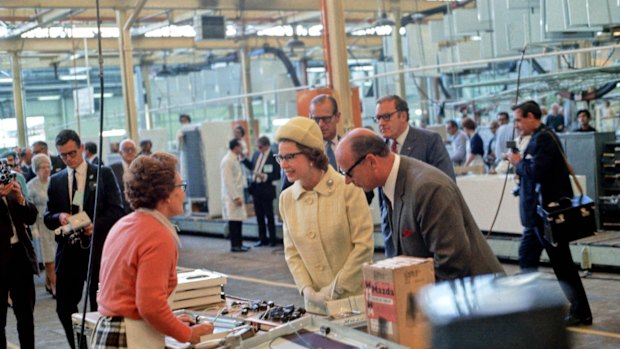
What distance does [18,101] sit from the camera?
42.9 ft

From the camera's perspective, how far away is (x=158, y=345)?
3.39m

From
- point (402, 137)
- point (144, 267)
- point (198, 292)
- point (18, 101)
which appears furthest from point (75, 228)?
point (18, 101)

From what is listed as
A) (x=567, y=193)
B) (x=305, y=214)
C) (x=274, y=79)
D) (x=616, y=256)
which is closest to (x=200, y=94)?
(x=274, y=79)

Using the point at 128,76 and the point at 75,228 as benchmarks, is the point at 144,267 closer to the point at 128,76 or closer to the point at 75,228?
the point at 75,228

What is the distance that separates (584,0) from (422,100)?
9474 mm

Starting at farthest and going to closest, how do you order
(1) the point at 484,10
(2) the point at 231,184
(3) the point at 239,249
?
(3) the point at 239,249 < (2) the point at 231,184 < (1) the point at 484,10

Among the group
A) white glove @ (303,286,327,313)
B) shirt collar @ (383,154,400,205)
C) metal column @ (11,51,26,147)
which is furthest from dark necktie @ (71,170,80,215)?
metal column @ (11,51,26,147)

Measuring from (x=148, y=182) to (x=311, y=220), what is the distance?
1060mm

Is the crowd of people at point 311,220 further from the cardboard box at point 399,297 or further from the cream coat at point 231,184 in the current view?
the cream coat at point 231,184

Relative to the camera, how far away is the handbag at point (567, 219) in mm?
6363

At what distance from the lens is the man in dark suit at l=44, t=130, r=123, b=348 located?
6207 mm

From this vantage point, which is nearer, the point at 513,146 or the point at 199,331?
the point at 199,331

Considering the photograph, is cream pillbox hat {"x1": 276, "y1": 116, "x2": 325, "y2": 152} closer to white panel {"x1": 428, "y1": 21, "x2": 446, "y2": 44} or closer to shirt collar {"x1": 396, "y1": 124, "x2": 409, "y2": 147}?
shirt collar {"x1": 396, "y1": 124, "x2": 409, "y2": 147}

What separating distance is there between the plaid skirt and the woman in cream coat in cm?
101
